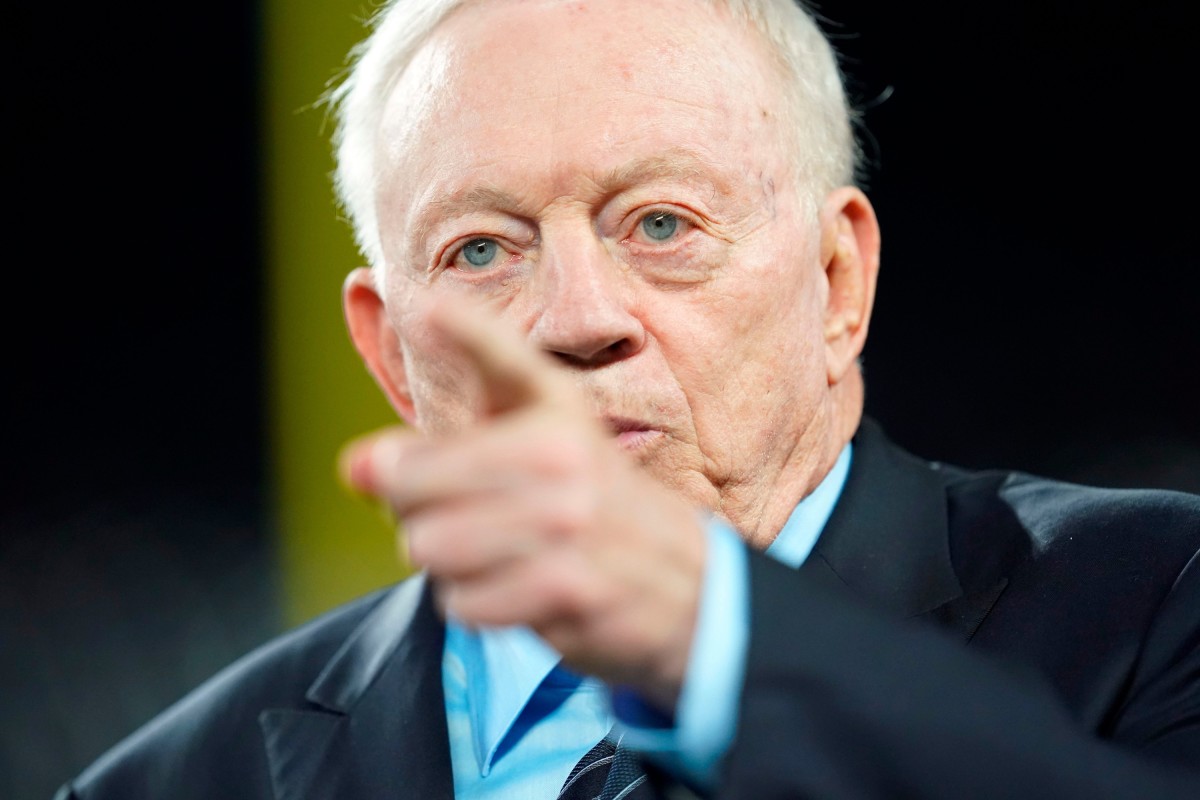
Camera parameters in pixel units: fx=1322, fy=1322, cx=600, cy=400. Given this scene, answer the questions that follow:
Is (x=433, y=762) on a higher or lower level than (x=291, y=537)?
higher

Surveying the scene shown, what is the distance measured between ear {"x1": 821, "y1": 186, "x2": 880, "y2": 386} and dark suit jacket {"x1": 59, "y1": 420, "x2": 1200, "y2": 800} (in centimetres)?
13

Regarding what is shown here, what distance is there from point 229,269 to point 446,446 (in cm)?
216

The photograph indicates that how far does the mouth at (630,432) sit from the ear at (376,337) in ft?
1.49

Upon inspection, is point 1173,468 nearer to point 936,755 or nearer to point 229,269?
point 936,755

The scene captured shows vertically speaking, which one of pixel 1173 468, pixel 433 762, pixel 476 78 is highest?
pixel 476 78

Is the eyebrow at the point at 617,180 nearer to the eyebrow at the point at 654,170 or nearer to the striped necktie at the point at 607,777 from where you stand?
the eyebrow at the point at 654,170

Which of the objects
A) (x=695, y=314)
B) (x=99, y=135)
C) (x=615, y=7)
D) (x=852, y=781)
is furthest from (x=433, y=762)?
(x=99, y=135)

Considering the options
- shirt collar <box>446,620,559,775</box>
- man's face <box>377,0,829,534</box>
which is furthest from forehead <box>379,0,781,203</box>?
shirt collar <box>446,620,559,775</box>

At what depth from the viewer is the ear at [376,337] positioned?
181 centimetres

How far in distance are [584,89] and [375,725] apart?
80cm

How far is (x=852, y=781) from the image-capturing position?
2.88 ft

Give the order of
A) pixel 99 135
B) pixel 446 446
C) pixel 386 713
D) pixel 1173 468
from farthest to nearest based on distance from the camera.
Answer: pixel 99 135 → pixel 1173 468 → pixel 386 713 → pixel 446 446

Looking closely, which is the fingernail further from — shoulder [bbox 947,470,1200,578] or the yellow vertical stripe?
the yellow vertical stripe

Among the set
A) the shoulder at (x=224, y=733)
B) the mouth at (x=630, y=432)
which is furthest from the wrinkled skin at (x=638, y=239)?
the shoulder at (x=224, y=733)
